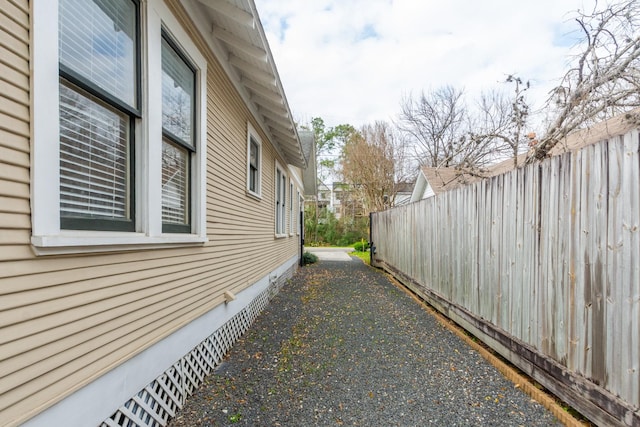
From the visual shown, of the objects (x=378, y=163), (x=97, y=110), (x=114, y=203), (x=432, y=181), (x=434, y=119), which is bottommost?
(x=114, y=203)

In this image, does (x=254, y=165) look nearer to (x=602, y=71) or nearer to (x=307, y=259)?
(x=602, y=71)

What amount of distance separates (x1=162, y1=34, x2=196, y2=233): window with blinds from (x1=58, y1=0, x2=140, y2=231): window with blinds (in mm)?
446

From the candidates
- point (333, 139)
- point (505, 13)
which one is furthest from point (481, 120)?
point (333, 139)

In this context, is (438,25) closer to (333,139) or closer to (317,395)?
(317,395)

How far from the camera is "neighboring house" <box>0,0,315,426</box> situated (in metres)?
1.42

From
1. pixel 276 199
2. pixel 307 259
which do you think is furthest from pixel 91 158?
pixel 307 259

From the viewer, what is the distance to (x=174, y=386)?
→ 2629 mm

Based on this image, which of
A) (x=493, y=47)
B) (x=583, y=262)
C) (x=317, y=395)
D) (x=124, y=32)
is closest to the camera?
(x=124, y=32)

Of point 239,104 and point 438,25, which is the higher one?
point 438,25

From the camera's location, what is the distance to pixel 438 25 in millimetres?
9273

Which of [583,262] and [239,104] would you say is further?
[239,104]

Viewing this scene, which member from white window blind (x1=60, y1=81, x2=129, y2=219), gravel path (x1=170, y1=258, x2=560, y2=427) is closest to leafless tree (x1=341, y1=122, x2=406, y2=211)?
gravel path (x1=170, y1=258, x2=560, y2=427)

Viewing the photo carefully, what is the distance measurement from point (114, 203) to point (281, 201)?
6772mm

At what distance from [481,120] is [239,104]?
15541mm
